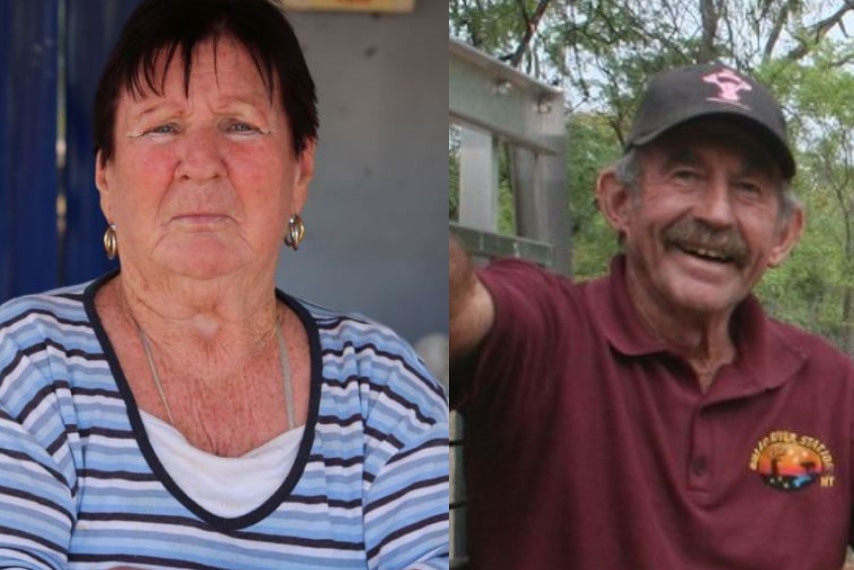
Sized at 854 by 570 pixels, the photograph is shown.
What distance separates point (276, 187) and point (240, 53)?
22 centimetres

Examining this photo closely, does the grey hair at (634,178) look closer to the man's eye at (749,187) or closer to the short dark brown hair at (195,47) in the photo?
the man's eye at (749,187)

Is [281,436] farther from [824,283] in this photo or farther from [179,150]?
[824,283]

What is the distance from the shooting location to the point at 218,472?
1.90 metres

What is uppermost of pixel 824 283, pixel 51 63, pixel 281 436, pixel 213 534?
pixel 51 63

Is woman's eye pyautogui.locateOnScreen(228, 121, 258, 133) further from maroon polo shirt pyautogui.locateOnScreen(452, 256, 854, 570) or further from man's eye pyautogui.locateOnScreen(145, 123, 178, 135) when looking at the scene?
maroon polo shirt pyautogui.locateOnScreen(452, 256, 854, 570)

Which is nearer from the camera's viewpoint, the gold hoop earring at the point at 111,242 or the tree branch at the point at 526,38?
the tree branch at the point at 526,38

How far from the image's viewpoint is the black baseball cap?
181 cm

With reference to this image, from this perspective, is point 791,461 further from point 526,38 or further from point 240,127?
point 240,127

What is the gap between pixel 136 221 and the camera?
1.94 metres

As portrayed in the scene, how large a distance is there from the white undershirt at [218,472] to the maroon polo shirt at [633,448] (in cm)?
34

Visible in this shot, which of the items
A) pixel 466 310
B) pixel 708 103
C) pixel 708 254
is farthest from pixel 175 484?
pixel 708 103

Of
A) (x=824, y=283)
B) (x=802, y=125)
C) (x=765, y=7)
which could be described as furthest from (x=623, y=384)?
(x=765, y=7)

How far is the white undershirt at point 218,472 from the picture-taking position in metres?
1.88

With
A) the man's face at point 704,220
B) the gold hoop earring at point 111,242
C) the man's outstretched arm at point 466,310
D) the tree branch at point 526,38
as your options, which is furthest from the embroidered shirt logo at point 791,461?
the gold hoop earring at point 111,242
